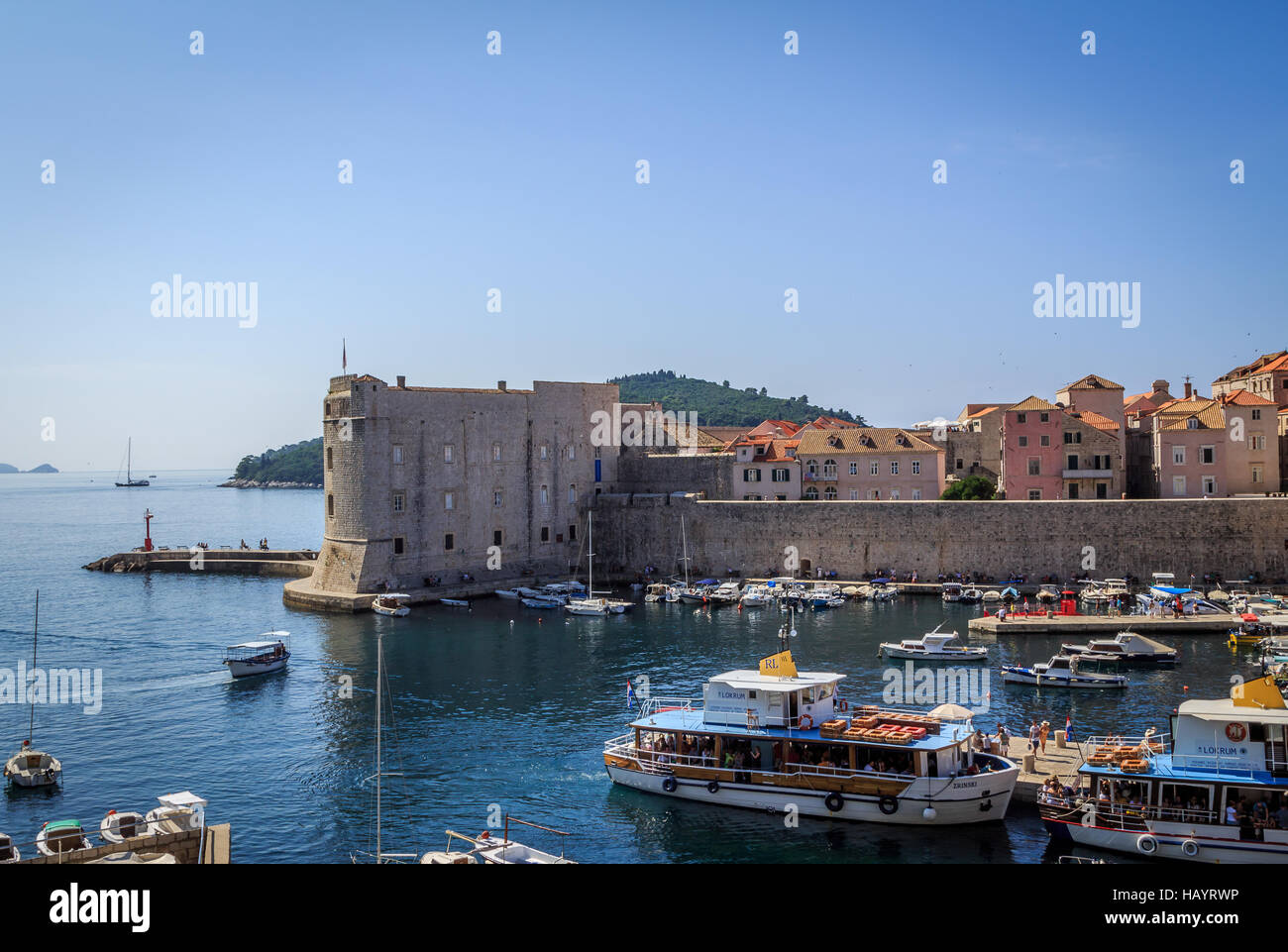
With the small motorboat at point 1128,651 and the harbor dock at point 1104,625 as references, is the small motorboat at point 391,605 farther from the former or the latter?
the small motorboat at point 1128,651

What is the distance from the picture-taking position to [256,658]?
36812mm

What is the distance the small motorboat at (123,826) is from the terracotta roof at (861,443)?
4602 centimetres

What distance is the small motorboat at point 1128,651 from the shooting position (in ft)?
118

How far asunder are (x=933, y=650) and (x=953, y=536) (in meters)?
16.6

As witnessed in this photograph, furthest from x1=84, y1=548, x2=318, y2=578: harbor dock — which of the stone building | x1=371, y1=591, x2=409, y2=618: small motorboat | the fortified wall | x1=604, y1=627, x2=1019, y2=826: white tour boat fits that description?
x1=604, y1=627, x2=1019, y2=826: white tour boat

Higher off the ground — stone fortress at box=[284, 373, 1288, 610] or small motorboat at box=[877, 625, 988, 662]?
stone fortress at box=[284, 373, 1288, 610]

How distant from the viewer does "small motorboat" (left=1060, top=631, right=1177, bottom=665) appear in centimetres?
3588

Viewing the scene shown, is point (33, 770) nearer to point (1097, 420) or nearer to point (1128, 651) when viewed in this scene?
point (1128, 651)

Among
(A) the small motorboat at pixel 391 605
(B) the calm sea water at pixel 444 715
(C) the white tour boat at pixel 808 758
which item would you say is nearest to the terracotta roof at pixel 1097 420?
(B) the calm sea water at pixel 444 715

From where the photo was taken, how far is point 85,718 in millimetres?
31109

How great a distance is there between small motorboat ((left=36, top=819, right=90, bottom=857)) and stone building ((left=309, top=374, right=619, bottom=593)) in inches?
1258

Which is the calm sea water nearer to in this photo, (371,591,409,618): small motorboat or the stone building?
(371,591,409,618): small motorboat
